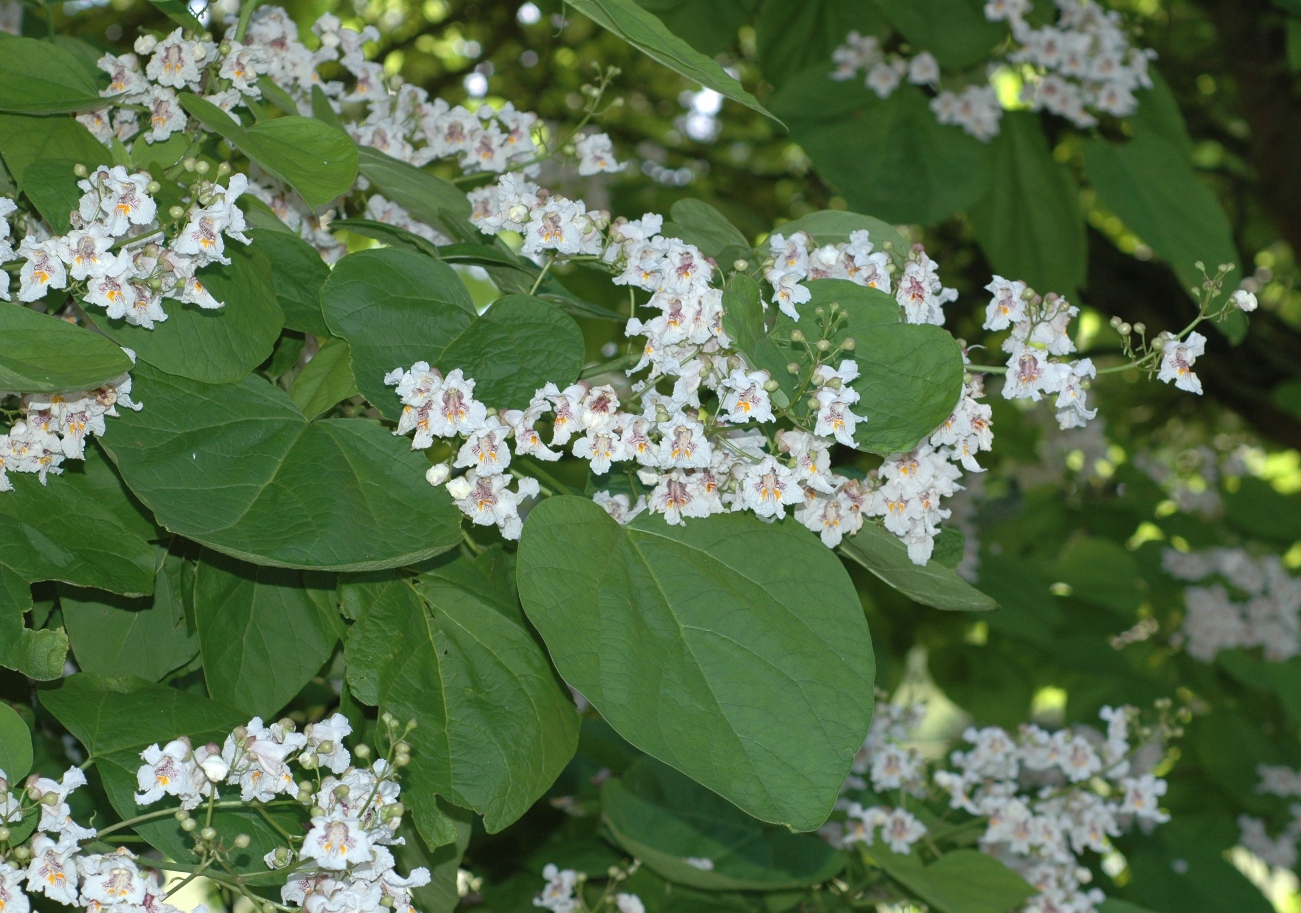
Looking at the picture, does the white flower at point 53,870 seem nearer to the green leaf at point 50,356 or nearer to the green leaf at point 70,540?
the green leaf at point 70,540

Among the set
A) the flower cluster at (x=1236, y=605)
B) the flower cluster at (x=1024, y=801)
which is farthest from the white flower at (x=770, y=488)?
the flower cluster at (x=1236, y=605)

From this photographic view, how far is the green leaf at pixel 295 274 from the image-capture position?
3.80 feet

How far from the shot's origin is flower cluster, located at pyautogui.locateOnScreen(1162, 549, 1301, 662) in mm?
3186

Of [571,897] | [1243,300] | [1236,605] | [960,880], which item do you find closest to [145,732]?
[571,897]

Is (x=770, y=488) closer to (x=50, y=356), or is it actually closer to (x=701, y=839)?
(x=50, y=356)

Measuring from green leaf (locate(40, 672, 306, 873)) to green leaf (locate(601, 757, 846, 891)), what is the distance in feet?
1.88

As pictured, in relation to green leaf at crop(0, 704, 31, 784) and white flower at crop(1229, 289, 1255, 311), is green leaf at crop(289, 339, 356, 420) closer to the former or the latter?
green leaf at crop(0, 704, 31, 784)

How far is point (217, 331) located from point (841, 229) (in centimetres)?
62

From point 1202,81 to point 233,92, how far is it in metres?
4.19

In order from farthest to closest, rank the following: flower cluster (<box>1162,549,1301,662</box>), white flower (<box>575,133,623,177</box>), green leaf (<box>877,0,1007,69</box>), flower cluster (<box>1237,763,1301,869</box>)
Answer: flower cluster (<box>1237,763,1301,869</box>), flower cluster (<box>1162,549,1301,662</box>), green leaf (<box>877,0,1007,69</box>), white flower (<box>575,133,623,177</box>)

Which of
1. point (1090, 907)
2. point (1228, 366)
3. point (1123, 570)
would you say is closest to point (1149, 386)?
point (1228, 366)

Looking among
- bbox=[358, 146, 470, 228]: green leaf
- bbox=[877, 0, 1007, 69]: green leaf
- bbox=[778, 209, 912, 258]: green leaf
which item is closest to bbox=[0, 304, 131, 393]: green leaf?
bbox=[358, 146, 470, 228]: green leaf

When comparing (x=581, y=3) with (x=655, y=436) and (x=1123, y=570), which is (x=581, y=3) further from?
(x=1123, y=570)

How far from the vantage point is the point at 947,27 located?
2.25m
